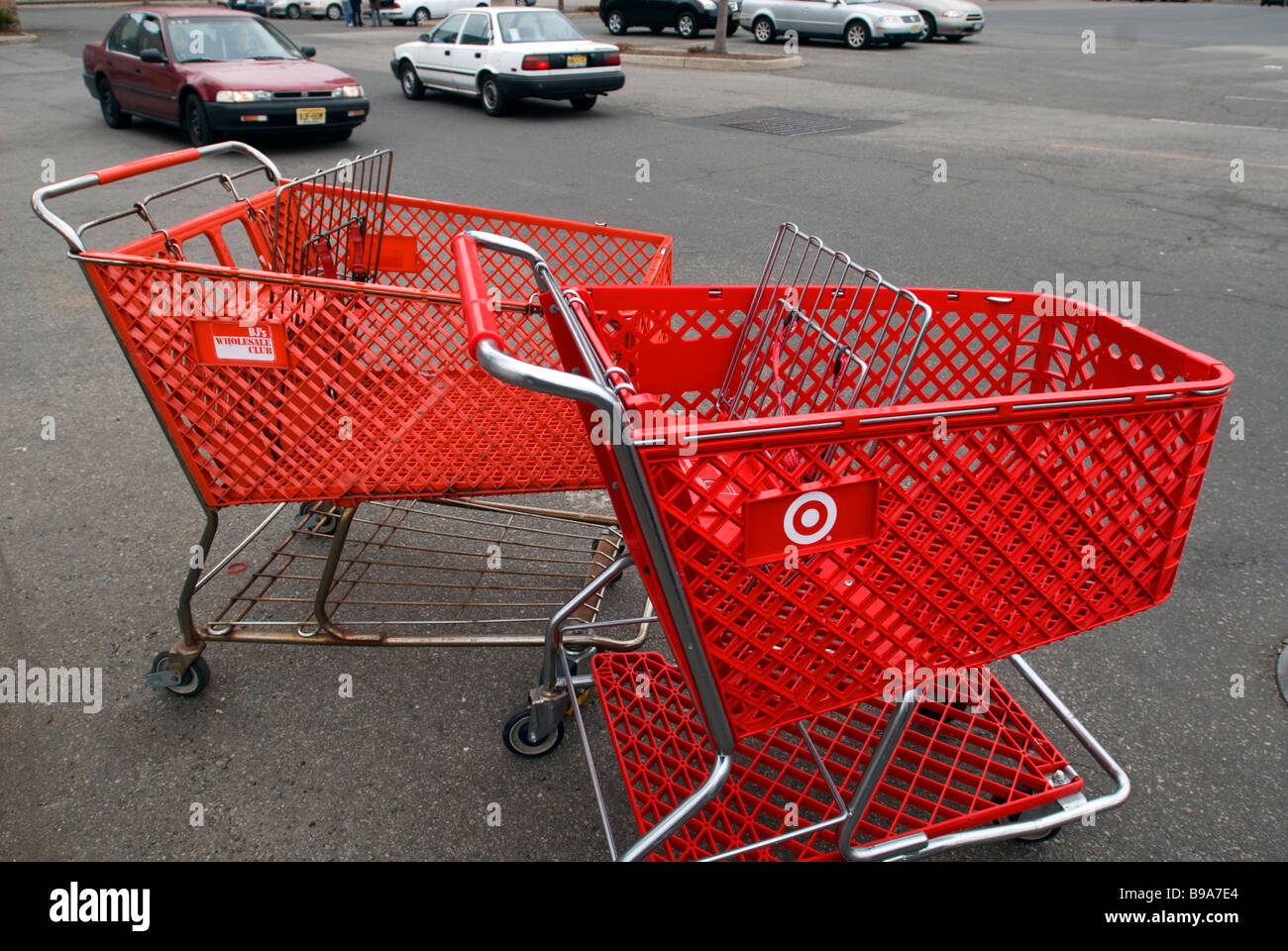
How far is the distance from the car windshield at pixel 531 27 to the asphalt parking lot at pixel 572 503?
121 centimetres

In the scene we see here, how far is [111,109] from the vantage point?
12.0 metres

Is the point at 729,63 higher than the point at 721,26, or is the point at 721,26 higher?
the point at 721,26

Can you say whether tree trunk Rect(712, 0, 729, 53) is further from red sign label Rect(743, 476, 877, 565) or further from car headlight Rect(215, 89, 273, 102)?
red sign label Rect(743, 476, 877, 565)

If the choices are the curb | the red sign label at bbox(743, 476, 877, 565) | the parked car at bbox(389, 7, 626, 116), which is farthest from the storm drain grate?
the red sign label at bbox(743, 476, 877, 565)

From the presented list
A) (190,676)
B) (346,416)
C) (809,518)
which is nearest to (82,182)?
(346,416)

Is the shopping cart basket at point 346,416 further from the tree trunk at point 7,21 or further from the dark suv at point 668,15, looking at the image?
the tree trunk at point 7,21

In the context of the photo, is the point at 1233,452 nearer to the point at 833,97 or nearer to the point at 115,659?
the point at 115,659

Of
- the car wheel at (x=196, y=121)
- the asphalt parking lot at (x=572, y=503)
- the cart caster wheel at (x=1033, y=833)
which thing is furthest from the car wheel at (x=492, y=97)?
the cart caster wheel at (x=1033, y=833)

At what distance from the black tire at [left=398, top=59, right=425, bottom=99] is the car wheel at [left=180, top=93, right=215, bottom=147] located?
14.3ft

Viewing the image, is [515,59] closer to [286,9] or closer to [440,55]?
[440,55]

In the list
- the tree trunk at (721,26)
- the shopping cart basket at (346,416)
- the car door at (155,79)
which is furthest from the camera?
the tree trunk at (721,26)

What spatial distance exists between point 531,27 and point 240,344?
11888 millimetres

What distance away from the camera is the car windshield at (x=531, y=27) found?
42.4 feet
